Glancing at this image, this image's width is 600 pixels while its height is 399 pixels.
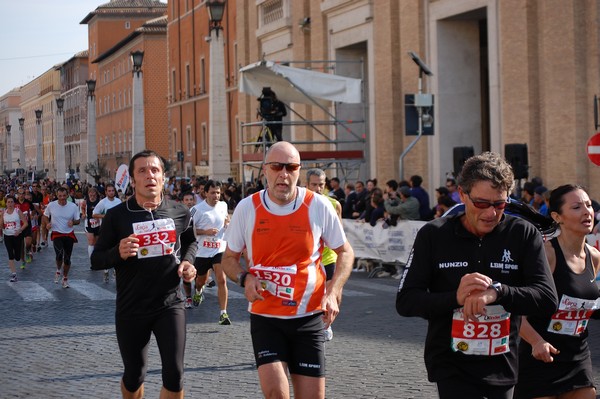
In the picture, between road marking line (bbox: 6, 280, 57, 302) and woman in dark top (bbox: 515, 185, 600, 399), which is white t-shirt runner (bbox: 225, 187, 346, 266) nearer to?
woman in dark top (bbox: 515, 185, 600, 399)

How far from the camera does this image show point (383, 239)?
20.8 m

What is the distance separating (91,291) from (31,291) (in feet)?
3.69

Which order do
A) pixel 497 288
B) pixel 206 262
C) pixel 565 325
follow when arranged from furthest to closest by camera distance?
1. pixel 206 262
2. pixel 565 325
3. pixel 497 288

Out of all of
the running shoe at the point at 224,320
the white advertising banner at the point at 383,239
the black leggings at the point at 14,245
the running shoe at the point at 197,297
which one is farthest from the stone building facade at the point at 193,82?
the running shoe at the point at 224,320

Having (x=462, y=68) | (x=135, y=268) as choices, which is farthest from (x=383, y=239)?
(x=135, y=268)

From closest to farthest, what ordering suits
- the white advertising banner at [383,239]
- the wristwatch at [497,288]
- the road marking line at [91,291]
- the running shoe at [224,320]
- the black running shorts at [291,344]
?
1. the wristwatch at [497,288]
2. the black running shorts at [291,344]
3. the running shoe at [224,320]
4. the road marking line at [91,291]
5. the white advertising banner at [383,239]

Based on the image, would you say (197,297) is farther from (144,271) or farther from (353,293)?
(144,271)

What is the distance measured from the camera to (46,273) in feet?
77.5

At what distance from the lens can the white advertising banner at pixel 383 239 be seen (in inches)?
787

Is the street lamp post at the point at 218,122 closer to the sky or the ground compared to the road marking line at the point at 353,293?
closer to the sky

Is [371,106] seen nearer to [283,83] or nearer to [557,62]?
[283,83]

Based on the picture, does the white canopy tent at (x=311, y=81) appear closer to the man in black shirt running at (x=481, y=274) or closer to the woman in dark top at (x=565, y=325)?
the woman in dark top at (x=565, y=325)

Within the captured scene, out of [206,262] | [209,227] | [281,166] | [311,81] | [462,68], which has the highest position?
[462,68]

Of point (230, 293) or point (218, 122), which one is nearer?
point (230, 293)
